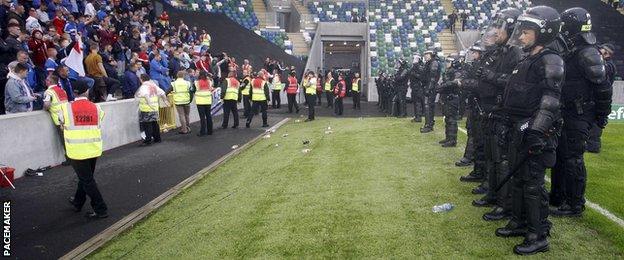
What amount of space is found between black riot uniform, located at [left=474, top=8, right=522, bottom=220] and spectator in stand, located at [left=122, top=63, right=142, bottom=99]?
34.6 ft

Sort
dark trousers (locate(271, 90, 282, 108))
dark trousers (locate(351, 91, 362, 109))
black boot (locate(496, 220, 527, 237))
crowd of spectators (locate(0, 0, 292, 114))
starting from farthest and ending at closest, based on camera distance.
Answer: dark trousers (locate(351, 91, 362, 109)) < dark trousers (locate(271, 90, 282, 108)) < crowd of spectators (locate(0, 0, 292, 114)) < black boot (locate(496, 220, 527, 237))

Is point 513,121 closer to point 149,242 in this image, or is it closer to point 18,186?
point 149,242

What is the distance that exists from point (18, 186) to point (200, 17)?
825 inches

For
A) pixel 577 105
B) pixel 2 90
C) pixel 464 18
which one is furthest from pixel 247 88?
pixel 464 18

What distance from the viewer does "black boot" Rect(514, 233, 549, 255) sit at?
450 centimetres

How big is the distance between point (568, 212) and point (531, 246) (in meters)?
1.48

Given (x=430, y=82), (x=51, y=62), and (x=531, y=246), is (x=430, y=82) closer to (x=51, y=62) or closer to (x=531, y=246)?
(x=531, y=246)

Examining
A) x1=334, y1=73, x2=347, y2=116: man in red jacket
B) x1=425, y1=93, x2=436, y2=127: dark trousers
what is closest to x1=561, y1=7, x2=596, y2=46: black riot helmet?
x1=425, y1=93, x2=436, y2=127: dark trousers

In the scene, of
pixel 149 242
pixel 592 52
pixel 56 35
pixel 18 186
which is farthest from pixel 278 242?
A: pixel 56 35

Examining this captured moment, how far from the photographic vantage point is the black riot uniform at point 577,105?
558cm

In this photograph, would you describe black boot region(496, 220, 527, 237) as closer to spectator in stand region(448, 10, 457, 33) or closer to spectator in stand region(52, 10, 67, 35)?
spectator in stand region(52, 10, 67, 35)

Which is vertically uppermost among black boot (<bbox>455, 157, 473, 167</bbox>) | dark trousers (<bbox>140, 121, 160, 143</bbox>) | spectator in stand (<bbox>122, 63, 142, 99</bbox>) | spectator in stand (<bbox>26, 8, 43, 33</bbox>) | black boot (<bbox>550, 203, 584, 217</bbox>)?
spectator in stand (<bbox>26, 8, 43, 33</bbox>)

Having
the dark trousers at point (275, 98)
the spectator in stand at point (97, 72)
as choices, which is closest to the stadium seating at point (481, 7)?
the dark trousers at point (275, 98)

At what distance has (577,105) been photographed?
18.4ft
